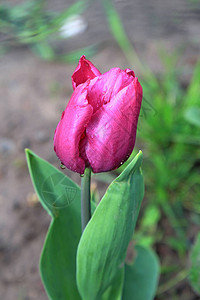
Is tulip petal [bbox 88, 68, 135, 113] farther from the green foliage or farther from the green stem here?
the green foliage

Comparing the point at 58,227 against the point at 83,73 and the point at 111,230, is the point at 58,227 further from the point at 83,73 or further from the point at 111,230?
the point at 83,73

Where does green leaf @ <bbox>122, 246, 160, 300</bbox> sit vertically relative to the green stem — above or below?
below

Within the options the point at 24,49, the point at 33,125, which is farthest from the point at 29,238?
the point at 24,49

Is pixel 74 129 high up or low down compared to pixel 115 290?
up

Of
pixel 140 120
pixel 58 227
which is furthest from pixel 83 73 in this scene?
pixel 58 227

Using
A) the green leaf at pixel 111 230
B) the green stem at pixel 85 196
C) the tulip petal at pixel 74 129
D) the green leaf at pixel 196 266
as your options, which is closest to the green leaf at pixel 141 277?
the green leaf at pixel 196 266

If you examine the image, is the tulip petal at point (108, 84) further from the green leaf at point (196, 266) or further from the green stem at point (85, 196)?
the green leaf at point (196, 266)

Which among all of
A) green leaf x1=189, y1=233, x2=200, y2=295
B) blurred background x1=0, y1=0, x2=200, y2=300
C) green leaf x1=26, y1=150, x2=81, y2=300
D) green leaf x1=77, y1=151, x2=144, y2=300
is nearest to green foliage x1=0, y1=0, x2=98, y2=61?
blurred background x1=0, y1=0, x2=200, y2=300
